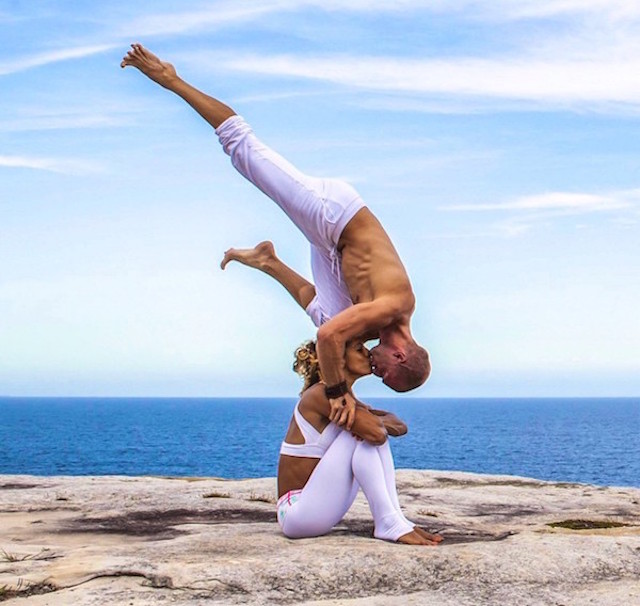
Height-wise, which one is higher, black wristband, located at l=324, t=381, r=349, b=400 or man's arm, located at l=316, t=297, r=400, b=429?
man's arm, located at l=316, t=297, r=400, b=429

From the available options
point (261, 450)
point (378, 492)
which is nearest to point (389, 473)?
point (378, 492)

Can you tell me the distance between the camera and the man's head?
8.88 meters

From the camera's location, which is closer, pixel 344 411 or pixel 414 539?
pixel 344 411

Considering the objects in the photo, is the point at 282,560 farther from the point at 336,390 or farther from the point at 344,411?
the point at 336,390

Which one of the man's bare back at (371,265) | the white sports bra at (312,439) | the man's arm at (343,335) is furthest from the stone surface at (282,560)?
the man's bare back at (371,265)

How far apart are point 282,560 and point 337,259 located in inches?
120

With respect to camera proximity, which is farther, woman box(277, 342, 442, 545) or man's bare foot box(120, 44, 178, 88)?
man's bare foot box(120, 44, 178, 88)

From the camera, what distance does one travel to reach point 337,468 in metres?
8.93

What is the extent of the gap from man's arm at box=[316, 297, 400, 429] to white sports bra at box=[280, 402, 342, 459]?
13.3 inches

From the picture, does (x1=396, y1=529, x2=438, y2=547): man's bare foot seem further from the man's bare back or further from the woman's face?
the man's bare back

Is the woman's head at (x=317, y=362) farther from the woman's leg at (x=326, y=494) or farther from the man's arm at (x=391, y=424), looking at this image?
the woman's leg at (x=326, y=494)

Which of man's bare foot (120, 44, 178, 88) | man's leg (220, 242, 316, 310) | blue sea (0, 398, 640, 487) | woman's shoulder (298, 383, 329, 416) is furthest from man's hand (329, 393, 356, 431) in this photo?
blue sea (0, 398, 640, 487)

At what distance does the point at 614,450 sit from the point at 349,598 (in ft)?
357

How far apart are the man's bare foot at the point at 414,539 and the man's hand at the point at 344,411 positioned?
1.16 meters
